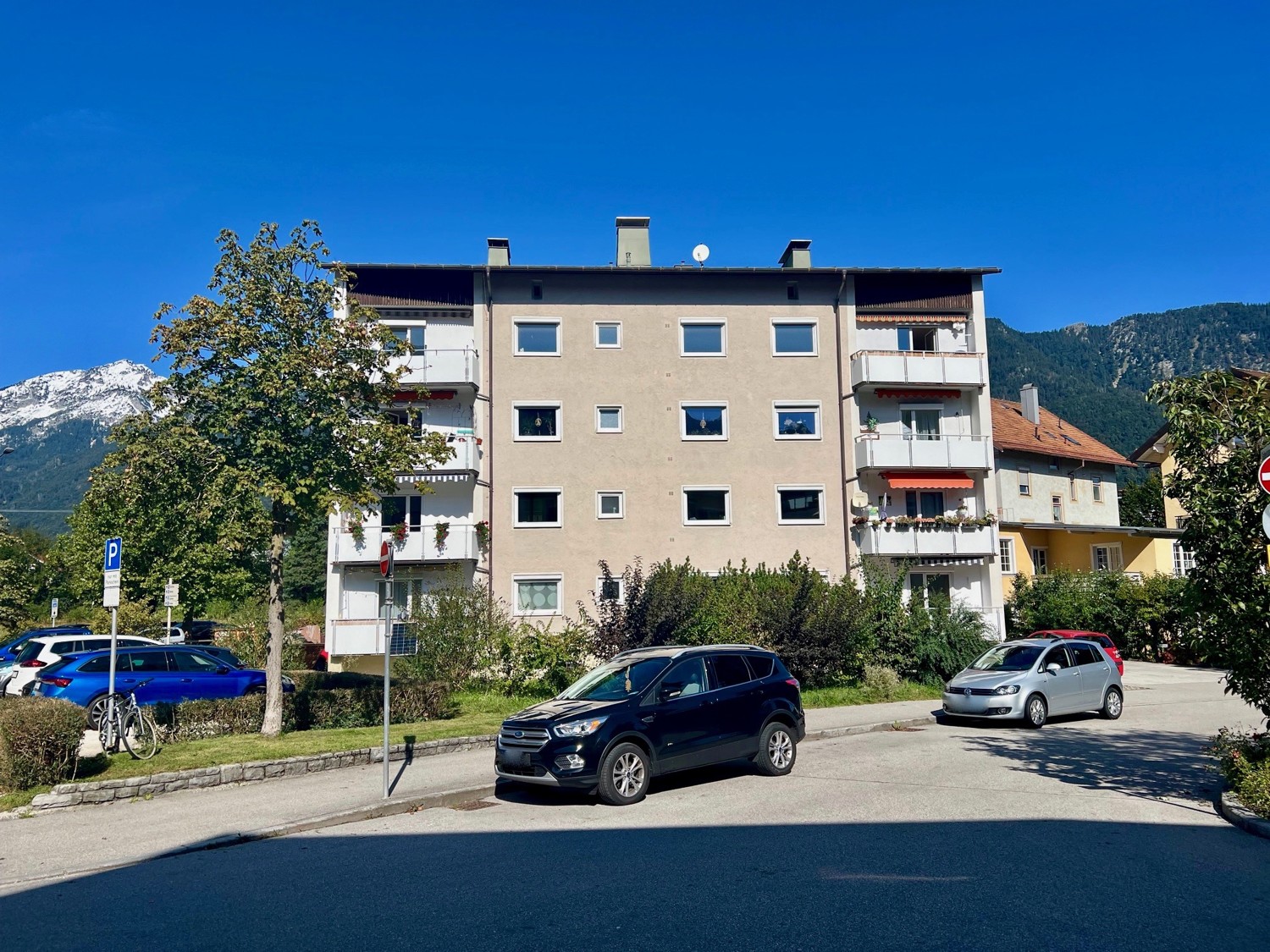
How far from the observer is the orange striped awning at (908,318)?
34312 mm

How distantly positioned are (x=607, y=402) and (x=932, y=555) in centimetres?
1189

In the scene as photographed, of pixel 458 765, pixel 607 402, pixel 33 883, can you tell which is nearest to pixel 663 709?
pixel 458 765

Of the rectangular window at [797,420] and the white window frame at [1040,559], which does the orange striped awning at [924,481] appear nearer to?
the rectangular window at [797,420]

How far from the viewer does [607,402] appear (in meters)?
32.6

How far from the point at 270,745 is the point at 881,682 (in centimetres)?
1480

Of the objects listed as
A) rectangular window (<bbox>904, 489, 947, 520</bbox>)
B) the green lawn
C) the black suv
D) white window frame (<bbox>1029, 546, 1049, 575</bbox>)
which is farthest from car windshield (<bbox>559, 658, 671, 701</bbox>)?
white window frame (<bbox>1029, 546, 1049, 575</bbox>)

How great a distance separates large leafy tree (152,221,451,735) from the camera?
52.1 feet

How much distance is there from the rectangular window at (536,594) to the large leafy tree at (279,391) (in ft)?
48.1

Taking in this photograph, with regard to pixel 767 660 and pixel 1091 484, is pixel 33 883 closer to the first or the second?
pixel 767 660

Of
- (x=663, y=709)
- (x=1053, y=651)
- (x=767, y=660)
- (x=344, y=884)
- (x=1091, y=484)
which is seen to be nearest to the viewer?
(x=344, y=884)

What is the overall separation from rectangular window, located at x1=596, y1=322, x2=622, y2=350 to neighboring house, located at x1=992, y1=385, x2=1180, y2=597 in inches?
655

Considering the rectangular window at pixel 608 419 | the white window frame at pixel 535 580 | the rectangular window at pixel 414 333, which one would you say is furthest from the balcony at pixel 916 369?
the rectangular window at pixel 414 333

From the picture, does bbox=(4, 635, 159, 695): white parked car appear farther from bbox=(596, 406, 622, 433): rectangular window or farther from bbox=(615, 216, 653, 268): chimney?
bbox=(615, 216, 653, 268): chimney

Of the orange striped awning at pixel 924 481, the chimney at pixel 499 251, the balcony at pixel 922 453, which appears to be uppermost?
the chimney at pixel 499 251
